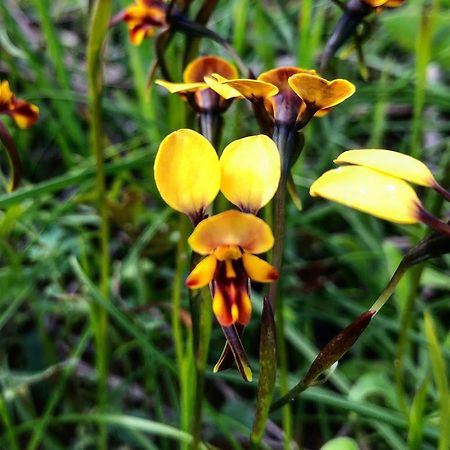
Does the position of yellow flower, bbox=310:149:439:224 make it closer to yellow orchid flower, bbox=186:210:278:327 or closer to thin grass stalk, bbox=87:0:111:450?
yellow orchid flower, bbox=186:210:278:327

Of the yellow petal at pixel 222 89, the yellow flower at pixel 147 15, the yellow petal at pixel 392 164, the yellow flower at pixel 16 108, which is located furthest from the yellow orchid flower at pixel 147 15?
the yellow petal at pixel 392 164

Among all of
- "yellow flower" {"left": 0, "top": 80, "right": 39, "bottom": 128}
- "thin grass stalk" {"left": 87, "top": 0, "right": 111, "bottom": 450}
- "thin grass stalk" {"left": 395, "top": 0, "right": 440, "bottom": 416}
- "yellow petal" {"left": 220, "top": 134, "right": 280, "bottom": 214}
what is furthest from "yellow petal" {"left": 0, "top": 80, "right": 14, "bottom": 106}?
"thin grass stalk" {"left": 395, "top": 0, "right": 440, "bottom": 416}

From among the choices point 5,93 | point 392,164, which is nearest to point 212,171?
point 392,164

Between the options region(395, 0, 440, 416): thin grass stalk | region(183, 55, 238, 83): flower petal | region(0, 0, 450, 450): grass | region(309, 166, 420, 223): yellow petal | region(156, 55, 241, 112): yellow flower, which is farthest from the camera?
region(0, 0, 450, 450): grass

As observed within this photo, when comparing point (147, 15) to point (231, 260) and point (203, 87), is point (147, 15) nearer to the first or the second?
point (203, 87)

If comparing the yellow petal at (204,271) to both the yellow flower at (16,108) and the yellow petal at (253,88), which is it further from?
the yellow flower at (16,108)

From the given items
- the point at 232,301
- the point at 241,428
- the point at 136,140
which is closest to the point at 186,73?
the point at 232,301
